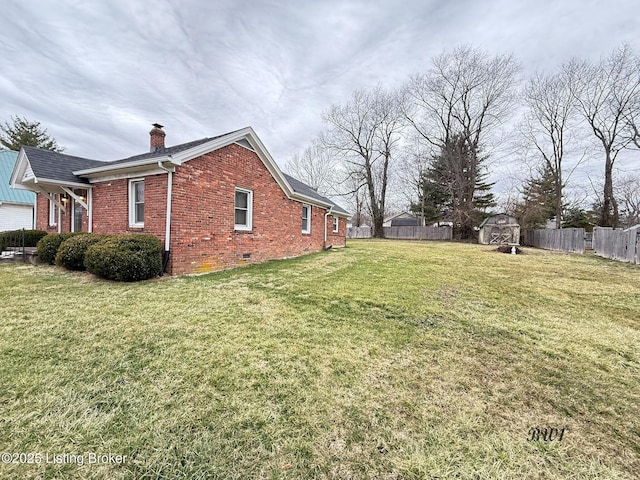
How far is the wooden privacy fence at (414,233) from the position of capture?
29375 millimetres

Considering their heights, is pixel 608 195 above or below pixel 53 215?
above

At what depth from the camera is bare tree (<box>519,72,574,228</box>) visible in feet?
68.7

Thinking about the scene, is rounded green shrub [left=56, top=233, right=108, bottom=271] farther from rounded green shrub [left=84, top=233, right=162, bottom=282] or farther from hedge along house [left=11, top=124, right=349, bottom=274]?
hedge along house [left=11, top=124, right=349, bottom=274]

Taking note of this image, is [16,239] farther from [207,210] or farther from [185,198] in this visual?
[207,210]

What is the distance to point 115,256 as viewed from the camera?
593 centimetres

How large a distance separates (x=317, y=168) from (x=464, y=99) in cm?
1808

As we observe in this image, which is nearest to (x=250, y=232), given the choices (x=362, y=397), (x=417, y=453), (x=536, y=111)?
(x=362, y=397)

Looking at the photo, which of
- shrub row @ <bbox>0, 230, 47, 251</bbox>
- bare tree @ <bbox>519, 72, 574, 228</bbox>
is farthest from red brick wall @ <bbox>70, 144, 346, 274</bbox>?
bare tree @ <bbox>519, 72, 574, 228</bbox>

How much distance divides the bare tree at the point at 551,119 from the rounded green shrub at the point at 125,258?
2843 centimetres

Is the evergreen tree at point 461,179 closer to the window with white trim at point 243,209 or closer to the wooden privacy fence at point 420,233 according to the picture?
the wooden privacy fence at point 420,233

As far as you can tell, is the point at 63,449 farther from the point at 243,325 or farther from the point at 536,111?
the point at 536,111

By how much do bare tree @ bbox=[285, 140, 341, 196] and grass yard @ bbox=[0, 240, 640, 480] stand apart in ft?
99.6

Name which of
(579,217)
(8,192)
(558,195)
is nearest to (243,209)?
(8,192)

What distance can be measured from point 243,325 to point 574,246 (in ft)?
65.5
